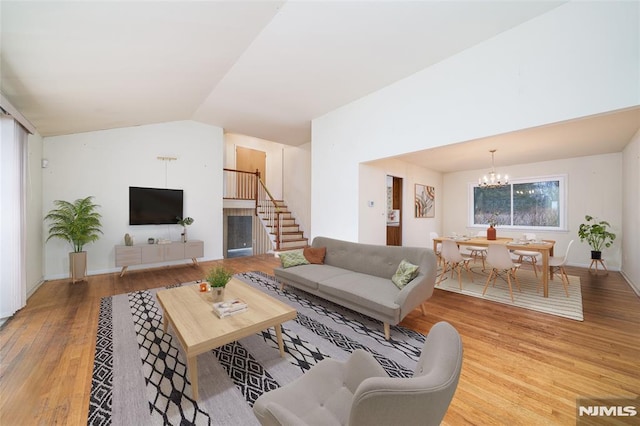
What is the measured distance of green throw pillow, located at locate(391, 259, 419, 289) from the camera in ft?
9.47

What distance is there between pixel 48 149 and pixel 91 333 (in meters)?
4.05

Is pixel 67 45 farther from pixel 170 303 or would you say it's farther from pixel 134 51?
pixel 170 303

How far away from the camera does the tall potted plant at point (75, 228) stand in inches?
173

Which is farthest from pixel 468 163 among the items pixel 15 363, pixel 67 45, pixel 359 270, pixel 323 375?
pixel 15 363

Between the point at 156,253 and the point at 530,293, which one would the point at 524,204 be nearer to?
the point at 530,293

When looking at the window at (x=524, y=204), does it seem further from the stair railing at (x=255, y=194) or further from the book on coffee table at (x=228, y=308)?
the book on coffee table at (x=228, y=308)

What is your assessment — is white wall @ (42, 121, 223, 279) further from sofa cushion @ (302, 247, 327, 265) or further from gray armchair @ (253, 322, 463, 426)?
gray armchair @ (253, 322, 463, 426)

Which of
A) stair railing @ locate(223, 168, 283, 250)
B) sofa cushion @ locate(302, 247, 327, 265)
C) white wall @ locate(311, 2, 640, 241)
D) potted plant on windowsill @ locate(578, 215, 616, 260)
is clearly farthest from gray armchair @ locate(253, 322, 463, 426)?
potted plant on windowsill @ locate(578, 215, 616, 260)

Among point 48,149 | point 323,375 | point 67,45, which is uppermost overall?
point 67,45

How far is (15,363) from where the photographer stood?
215cm

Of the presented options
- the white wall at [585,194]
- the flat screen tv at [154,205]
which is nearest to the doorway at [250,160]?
the flat screen tv at [154,205]

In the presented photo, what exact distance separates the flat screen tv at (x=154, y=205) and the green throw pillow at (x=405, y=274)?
521 centimetres

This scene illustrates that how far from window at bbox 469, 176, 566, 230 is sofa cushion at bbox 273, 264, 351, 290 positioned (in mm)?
5797

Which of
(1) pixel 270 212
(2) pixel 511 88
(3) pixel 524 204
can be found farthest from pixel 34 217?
(3) pixel 524 204
